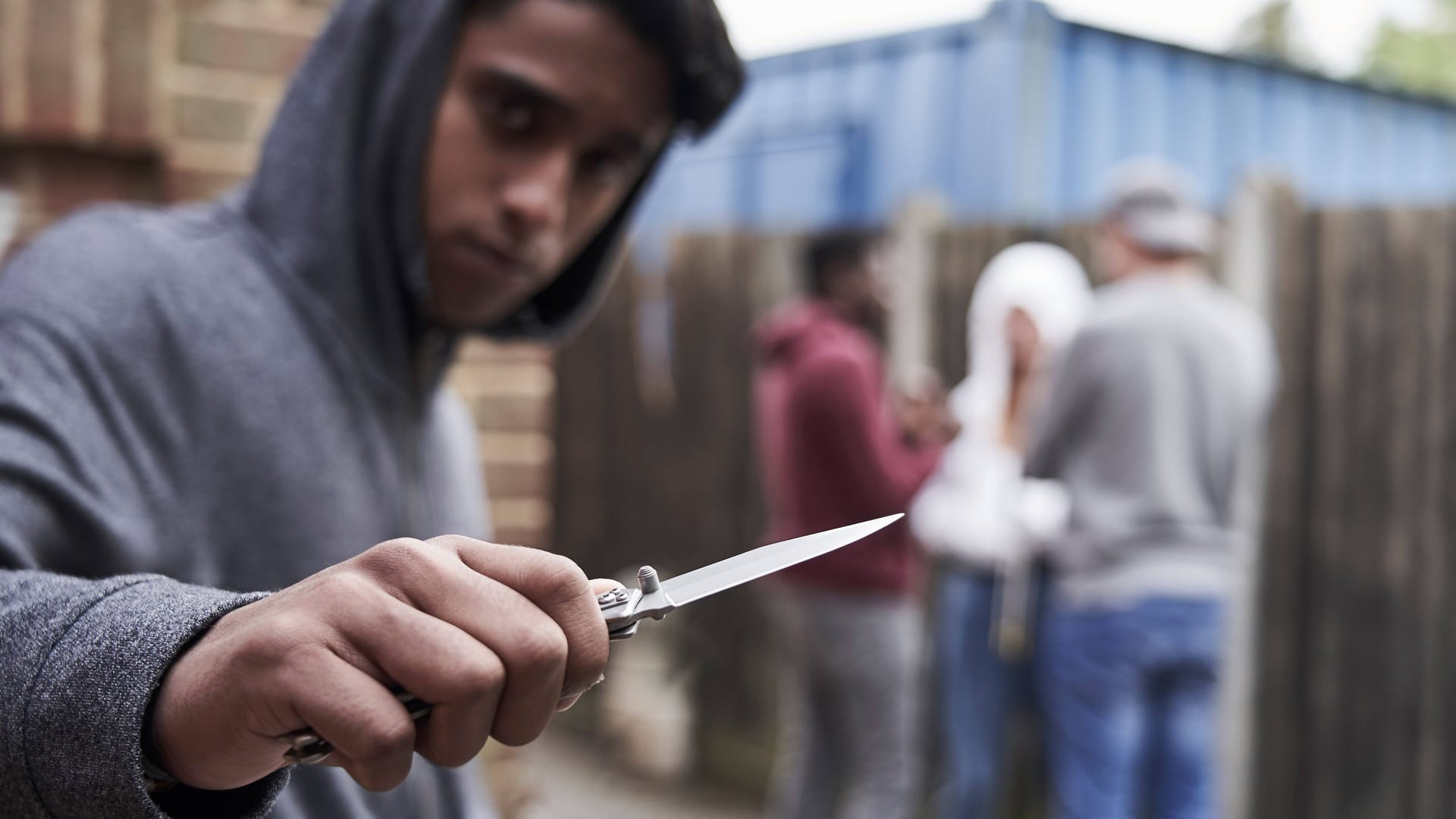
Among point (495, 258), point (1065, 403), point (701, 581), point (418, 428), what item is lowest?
point (1065, 403)

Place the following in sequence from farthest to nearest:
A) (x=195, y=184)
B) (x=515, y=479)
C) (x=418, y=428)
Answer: (x=515, y=479)
(x=195, y=184)
(x=418, y=428)

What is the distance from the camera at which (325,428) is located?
1379mm

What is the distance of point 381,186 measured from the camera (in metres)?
1.51

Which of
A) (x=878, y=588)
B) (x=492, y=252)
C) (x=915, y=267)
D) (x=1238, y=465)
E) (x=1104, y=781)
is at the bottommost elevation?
(x=1104, y=781)

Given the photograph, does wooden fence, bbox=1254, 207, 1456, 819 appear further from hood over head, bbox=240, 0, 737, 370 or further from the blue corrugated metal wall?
hood over head, bbox=240, 0, 737, 370

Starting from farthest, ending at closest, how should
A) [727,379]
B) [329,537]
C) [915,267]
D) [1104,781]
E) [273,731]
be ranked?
1. [727,379]
2. [915,267]
3. [1104,781]
4. [329,537]
5. [273,731]

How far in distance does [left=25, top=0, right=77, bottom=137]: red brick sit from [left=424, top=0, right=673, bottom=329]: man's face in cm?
92

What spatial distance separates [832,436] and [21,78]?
265 centimetres

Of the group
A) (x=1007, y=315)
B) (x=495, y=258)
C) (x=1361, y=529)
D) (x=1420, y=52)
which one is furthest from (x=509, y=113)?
(x=1420, y=52)

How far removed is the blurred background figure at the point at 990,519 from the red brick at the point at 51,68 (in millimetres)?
2923

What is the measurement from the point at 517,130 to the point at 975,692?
3326mm

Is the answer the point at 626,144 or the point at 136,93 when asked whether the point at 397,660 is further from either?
the point at 136,93

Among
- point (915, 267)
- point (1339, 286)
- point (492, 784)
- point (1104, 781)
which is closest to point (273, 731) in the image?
point (492, 784)

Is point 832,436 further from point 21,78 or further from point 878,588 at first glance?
point 21,78
